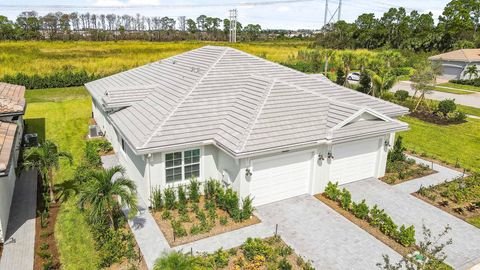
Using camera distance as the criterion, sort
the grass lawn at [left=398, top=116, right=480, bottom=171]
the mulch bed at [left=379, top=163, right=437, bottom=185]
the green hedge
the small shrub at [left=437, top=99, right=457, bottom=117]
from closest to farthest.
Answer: the mulch bed at [left=379, top=163, right=437, bottom=185] → the grass lawn at [left=398, top=116, right=480, bottom=171] → the small shrub at [left=437, top=99, right=457, bottom=117] → the green hedge

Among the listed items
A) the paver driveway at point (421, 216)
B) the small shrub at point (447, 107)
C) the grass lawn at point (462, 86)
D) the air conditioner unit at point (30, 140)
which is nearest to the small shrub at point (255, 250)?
the paver driveway at point (421, 216)

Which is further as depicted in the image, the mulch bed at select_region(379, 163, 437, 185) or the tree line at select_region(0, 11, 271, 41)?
the tree line at select_region(0, 11, 271, 41)

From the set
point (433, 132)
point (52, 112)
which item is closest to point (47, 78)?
point (52, 112)

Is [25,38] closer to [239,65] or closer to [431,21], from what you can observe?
[239,65]

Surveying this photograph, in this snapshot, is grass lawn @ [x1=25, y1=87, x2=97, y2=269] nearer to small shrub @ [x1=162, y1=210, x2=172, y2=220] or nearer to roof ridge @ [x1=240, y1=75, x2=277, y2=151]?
small shrub @ [x1=162, y1=210, x2=172, y2=220]

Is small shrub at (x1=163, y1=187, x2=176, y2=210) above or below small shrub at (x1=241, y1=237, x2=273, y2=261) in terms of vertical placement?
above

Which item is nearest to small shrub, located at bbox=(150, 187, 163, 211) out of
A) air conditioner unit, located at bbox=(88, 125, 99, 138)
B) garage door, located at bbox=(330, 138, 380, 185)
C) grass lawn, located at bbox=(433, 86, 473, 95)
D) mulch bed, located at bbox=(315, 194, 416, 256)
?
mulch bed, located at bbox=(315, 194, 416, 256)
